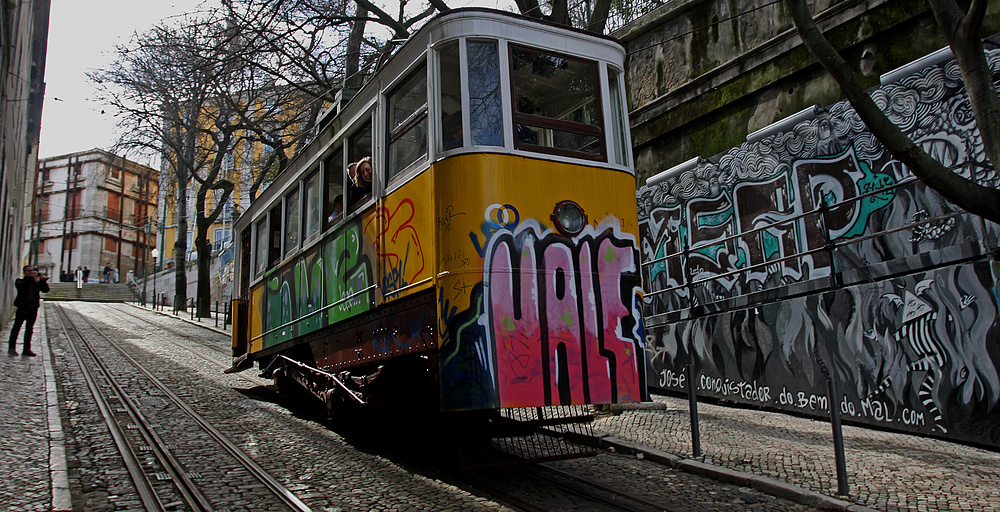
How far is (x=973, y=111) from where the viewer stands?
483 centimetres

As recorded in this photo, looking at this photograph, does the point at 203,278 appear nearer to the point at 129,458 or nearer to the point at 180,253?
the point at 180,253

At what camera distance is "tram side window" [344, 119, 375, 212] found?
20.5 ft

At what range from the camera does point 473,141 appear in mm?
5098

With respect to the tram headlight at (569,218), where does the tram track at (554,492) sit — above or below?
below

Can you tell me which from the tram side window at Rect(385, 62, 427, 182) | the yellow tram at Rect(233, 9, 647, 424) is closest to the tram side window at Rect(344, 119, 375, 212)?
the yellow tram at Rect(233, 9, 647, 424)

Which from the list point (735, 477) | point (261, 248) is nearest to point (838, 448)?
point (735, 477)

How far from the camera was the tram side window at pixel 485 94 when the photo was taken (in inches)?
203

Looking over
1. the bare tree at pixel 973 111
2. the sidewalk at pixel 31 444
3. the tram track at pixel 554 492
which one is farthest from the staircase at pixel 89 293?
the bare tree at pixel 973 111

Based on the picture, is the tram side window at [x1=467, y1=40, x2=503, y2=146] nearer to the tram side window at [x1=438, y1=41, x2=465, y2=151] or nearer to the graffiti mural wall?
the tram side window at [x1=438, y1=41, x2=465, y2=151]

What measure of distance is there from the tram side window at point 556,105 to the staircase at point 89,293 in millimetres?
35578

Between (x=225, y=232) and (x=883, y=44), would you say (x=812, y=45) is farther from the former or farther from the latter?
(x=225, y=232)

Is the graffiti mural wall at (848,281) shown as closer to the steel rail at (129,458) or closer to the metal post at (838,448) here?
the metal post at (838,448)

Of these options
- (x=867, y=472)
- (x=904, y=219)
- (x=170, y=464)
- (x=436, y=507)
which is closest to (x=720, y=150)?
(x=904, y=219)

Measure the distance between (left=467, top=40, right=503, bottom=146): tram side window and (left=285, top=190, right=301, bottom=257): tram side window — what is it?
11.7ft
